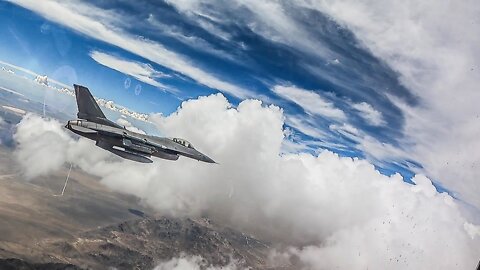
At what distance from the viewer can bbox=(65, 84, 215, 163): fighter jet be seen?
58.6 m

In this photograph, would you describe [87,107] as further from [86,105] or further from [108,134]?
[108,134]

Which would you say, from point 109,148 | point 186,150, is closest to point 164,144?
point 186,150

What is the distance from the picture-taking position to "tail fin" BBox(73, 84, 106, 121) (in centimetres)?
5816

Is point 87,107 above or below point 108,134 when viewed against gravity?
above

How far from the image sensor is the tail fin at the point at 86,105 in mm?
58156

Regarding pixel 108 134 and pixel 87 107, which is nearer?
pixel 87 107

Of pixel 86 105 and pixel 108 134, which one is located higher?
pixel 86 105

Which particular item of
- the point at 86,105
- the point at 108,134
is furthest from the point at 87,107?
the point at 108,134

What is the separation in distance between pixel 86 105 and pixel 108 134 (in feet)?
20.1

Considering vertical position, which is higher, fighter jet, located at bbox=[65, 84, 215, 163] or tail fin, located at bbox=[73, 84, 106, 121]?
tail fin, located at bbox=[73, 84, 106, 121]

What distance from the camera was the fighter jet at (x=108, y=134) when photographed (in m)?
58.6

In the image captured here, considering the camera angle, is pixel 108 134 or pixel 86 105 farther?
pixel 108 134

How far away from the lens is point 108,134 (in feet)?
203

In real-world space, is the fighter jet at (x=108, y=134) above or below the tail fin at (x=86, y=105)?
below
